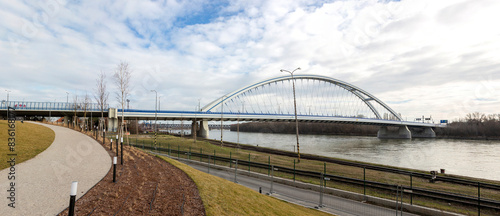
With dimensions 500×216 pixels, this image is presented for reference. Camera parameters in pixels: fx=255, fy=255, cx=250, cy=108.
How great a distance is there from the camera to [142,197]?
28.2 ft

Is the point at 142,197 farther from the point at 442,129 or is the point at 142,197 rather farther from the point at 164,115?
the point at 442,129

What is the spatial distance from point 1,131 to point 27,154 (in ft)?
29.8

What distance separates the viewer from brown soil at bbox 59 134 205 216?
7.30 metres

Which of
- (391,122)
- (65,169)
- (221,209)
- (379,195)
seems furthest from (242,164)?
(391,122)

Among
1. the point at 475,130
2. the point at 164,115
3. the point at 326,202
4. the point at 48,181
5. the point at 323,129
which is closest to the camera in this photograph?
the point at 48,181

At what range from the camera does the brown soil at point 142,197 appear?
7.30 m

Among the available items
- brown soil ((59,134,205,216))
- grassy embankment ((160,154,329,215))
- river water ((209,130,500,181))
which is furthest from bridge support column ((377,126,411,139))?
brown soil ((59,134,205,216))

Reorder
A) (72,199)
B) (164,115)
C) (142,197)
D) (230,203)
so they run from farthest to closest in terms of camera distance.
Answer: (164,115), (230,203), (142,197), (72,199)

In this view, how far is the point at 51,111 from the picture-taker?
Result: 235ft

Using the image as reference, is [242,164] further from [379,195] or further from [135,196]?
[135,196]

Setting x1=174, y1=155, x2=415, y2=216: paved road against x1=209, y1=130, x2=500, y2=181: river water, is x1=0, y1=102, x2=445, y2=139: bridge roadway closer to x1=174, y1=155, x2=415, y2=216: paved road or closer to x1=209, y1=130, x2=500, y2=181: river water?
x1=209, y1=130, x2=500, y2=181: river water

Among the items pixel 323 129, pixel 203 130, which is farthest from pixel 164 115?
pixel 323 129

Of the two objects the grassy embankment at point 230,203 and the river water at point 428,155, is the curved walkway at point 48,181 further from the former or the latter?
the river water at point 428,155

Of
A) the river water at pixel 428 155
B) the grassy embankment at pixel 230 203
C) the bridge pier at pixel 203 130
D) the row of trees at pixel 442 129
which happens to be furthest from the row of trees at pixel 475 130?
the grassy embankment at pixel 230 203
